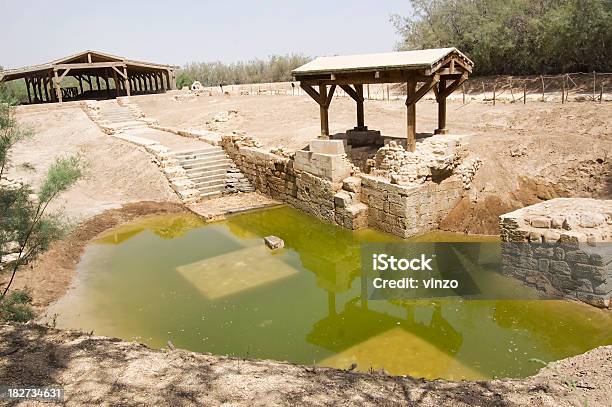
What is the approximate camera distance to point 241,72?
164ft

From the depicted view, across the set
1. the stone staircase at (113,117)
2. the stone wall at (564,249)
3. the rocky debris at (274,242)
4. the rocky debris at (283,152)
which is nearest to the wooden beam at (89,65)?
the stone staircase at (113,117)

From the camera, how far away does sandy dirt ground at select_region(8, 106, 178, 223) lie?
13648mm

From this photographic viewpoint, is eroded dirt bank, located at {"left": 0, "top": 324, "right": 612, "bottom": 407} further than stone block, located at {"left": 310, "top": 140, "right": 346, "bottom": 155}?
No

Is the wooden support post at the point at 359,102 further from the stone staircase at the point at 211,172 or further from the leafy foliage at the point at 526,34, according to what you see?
the leafy foliage at the point at 526,34

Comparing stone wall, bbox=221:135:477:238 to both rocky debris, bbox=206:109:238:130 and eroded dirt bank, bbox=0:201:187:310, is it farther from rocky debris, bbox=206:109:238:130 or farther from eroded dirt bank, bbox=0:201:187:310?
rocky debris, bbox=206:109:238:130

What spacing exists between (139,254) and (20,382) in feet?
21.5

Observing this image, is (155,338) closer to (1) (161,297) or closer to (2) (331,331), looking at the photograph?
(1) (161,297)

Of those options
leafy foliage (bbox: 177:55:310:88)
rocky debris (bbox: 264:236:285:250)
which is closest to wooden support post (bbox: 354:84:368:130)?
rocky debris (bbox: 264:236:285:250)

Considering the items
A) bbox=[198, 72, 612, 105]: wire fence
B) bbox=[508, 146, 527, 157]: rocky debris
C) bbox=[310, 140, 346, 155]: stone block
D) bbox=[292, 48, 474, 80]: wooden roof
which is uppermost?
bbox=[292, 48, 474, 80]: wooden roof

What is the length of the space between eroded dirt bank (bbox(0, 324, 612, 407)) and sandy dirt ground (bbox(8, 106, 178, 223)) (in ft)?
23.9

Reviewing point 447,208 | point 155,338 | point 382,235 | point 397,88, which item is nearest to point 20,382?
point 155,338

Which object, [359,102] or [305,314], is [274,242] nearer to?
[305,314]

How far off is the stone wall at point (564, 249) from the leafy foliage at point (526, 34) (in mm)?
17149

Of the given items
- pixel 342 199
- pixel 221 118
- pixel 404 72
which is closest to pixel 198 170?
pixel 342 199
